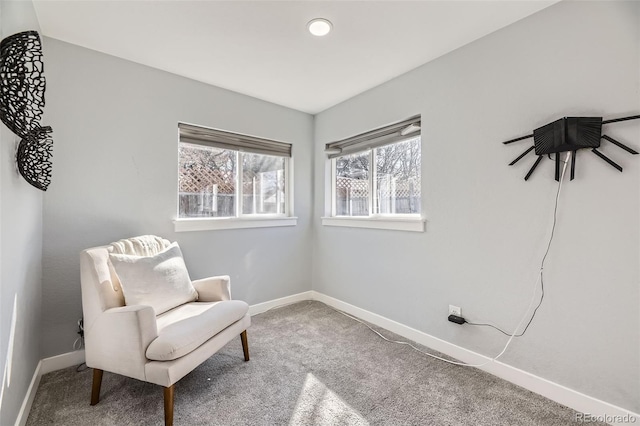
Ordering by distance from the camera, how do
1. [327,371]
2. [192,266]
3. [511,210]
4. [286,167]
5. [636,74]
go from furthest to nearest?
[286,167] < [192,266] < [327,371] < [511,210] < [636,74]

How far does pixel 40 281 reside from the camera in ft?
6.24

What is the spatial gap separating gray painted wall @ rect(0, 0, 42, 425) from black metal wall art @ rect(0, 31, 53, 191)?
0.05m

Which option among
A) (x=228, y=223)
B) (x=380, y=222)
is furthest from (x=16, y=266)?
(x=380, y=222)

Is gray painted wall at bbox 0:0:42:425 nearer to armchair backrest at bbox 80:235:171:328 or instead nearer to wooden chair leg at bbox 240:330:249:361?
armchair backrest at bbox 80:235:171:328

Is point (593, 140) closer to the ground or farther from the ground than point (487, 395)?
farther from the ground

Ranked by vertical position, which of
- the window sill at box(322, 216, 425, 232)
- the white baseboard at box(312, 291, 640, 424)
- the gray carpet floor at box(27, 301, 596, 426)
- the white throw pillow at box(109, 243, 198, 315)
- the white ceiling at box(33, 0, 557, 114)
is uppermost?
the white ceiling at box(33, 0, 557, 114)

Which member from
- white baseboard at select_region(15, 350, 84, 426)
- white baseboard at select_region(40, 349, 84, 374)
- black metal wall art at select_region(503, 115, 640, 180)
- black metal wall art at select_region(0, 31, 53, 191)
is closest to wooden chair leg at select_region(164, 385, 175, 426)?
white baseboard at select_region(15, 350, 84, 426)

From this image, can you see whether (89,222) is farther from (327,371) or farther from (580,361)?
(580,361)

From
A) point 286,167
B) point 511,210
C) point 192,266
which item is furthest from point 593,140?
point 192,266

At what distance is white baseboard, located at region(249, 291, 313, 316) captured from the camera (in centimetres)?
Result: 299

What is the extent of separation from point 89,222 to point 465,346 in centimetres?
288

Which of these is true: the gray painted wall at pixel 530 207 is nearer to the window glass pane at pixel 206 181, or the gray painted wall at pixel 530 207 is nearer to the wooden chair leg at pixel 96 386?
the window glass pane at pixel 206 181

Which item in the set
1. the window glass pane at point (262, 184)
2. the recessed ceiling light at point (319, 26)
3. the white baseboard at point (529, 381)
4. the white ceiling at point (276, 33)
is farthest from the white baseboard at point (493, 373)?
the recessed ceiling light at point (319, 26)

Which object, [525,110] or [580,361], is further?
[525,110]
